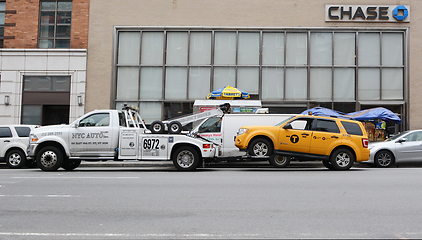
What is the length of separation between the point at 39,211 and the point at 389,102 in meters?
19.2

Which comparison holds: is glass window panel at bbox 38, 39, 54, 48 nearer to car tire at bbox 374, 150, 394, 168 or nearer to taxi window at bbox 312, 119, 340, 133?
taxi window at bbox 312, 119, 340, 133

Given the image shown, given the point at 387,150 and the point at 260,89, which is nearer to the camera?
the point at 387,150

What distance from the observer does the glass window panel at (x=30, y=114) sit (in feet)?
71.2

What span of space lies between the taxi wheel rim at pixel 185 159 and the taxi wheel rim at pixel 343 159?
15.1 ft

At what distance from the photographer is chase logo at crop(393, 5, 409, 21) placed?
20688 millimetres

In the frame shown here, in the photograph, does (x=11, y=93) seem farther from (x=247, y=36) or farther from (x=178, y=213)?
(x=178, y=213)

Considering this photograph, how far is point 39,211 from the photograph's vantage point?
611 cm

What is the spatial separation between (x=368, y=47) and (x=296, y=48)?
155 inches

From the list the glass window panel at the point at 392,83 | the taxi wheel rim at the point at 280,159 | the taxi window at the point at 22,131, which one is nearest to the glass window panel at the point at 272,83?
the glass window panel at the point at 392,83

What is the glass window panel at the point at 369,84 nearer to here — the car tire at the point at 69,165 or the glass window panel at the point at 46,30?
the car tire at the point at 69,165

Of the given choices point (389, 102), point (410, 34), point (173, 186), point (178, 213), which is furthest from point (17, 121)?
point (410, 34)

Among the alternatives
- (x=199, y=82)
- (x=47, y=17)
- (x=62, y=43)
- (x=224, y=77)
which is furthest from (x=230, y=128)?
(x=47, y=17)

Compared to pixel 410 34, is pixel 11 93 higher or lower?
lower

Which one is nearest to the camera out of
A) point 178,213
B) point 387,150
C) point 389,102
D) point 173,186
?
point 178,213
